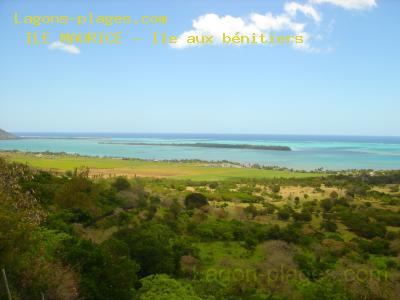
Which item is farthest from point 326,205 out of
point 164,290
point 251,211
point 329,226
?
point 164,290

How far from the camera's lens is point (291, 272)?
1769 cm

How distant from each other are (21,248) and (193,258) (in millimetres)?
9527

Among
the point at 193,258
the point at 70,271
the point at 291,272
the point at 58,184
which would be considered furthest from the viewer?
the point at 58,184

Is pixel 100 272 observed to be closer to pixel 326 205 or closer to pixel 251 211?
pixel 251 211

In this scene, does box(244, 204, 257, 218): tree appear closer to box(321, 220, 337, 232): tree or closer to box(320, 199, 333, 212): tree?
box(321, 220, 337, 232): tree

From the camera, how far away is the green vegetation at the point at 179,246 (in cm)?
1166

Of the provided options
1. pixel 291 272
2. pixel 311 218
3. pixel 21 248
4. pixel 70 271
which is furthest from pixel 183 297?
pixel 311 218

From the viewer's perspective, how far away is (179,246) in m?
19.2

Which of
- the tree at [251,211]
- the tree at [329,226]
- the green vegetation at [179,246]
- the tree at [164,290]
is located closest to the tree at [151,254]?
the green vegetation at [179,246]

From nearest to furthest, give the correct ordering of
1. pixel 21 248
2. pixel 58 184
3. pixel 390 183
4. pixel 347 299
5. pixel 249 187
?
1. pixel 21 248
2. pixel 347 299
3. pixel 58 184
4. pixel 249 187
5. pixel 390 183

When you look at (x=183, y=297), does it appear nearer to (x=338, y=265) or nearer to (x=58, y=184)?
(x=338, y=265)

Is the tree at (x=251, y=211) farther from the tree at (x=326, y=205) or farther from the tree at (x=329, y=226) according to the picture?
the tree at (x=326, y=205)

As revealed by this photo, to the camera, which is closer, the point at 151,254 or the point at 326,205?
the point at 151,254

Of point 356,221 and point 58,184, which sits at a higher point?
point 58,184
